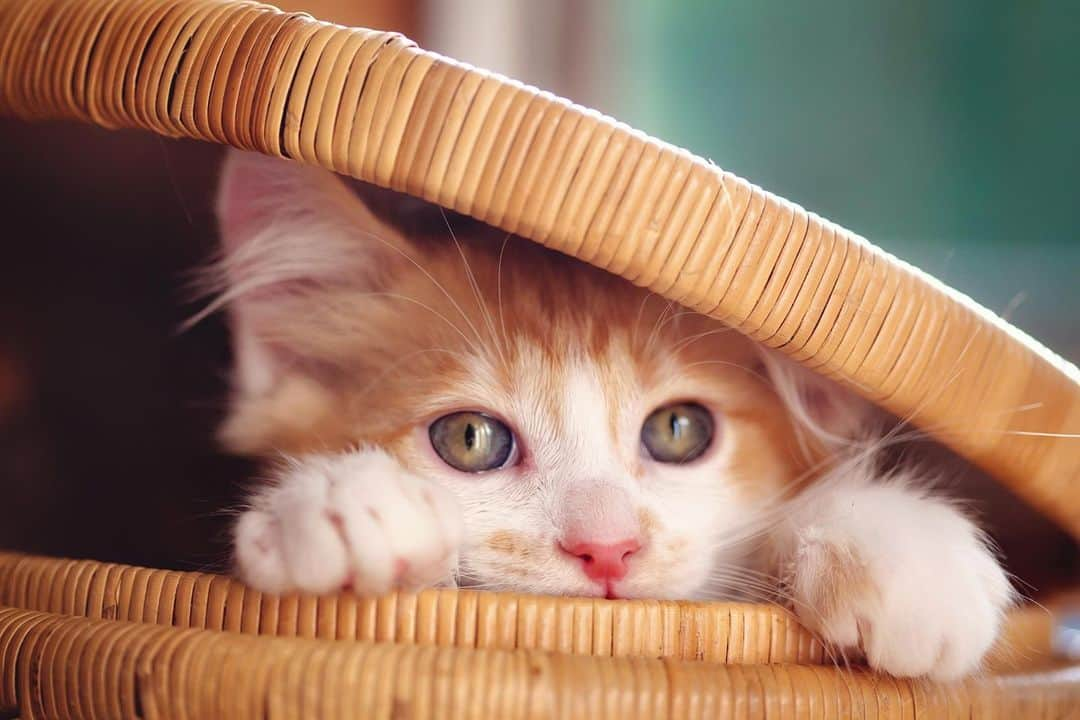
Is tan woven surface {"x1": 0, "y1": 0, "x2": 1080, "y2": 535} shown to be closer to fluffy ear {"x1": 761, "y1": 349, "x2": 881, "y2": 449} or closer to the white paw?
the white paw

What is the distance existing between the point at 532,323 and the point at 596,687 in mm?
550

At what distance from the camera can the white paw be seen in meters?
0.82

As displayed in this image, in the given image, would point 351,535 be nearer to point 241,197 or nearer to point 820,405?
Answer: point 241,197

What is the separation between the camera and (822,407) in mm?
1255

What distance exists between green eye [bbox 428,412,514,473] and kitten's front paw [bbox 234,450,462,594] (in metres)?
0.22

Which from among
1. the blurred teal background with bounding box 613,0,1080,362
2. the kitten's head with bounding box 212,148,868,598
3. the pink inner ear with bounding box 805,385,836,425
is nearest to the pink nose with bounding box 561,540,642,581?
the kitten's head with bounding box 212,148,868,598

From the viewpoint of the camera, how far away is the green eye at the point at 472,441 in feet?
3.65

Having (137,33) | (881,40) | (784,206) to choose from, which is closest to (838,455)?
(784,206)

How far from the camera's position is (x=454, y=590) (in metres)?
0.80


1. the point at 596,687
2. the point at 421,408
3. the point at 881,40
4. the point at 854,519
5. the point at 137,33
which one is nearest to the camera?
the point at 596,687

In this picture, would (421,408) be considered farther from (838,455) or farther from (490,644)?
(838,455)

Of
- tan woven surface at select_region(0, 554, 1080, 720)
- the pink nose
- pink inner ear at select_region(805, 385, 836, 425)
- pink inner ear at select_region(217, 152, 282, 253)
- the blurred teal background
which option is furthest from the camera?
the blurred teal background

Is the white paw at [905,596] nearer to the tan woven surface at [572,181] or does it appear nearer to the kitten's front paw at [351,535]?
the tan woven surface at [572,181]

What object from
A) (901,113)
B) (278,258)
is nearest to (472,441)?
(278,258)
